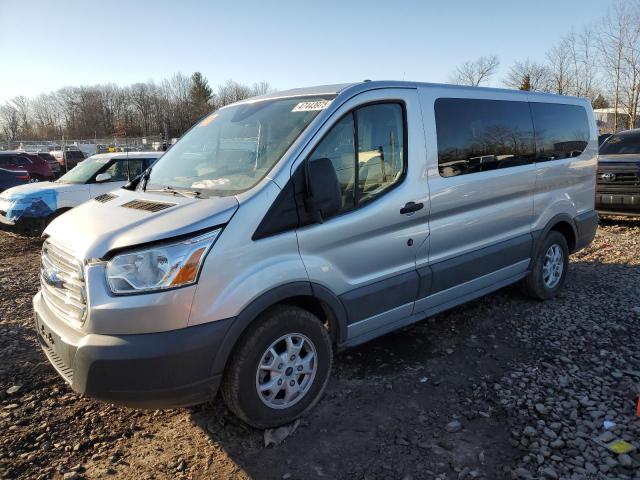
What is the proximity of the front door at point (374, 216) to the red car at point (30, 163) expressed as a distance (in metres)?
19.5

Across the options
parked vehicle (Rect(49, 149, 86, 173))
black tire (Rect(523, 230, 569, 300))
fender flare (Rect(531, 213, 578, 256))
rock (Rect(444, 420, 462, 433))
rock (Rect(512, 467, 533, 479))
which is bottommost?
rock (Rect(512, 467, 533, 479))

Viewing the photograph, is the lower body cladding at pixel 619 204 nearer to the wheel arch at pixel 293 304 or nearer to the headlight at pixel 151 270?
the wheel arch at pixel 293 304

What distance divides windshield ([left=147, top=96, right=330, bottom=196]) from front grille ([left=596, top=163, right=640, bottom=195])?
8100 mm

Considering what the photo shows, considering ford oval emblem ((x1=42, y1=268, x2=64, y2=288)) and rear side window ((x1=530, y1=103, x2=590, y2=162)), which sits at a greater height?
rear side window ((x1=530, y1=103, x2=590, y2=162))

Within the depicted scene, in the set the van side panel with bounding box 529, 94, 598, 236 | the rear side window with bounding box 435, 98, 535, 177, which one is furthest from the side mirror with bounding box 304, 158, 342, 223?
the van side panel with bounding box 529, 94, 598, 236

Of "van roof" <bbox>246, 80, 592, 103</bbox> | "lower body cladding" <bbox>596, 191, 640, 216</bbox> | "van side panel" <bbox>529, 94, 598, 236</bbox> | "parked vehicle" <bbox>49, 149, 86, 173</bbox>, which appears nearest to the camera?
"van roof" <bbox>246, 80, 592, 103</bbox>

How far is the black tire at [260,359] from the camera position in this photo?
2.84 meters

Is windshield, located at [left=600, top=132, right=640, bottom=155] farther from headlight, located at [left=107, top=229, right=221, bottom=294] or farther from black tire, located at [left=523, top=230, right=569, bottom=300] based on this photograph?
headlight, located at [left=107, top=229, right=221, bottom=294]

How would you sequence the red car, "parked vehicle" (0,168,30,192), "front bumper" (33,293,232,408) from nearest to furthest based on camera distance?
"front bumper" (33,293,232,408) < "parked vehicle" (0,168,30,192) < the red car

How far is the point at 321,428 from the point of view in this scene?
315cm

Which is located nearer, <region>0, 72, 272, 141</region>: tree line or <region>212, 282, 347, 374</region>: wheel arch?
<region>212, 282, 347, 374</region>: wheel arch

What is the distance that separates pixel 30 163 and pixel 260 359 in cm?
2103

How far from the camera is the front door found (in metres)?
3.20

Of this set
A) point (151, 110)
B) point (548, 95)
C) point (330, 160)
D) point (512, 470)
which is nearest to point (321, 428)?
point (512, 470)
